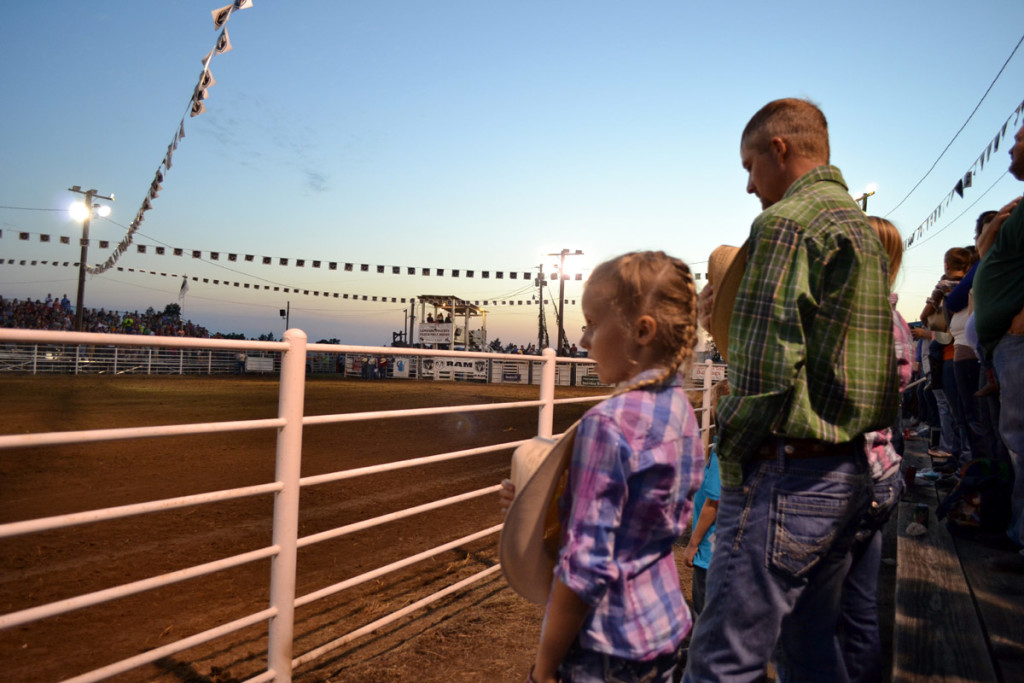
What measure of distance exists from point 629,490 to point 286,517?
1548 mm

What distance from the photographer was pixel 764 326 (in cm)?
124

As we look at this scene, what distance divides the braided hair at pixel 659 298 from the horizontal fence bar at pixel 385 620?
1733 mm

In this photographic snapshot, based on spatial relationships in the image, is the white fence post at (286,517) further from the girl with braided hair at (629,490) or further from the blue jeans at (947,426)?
the blue jeans at (947,426)

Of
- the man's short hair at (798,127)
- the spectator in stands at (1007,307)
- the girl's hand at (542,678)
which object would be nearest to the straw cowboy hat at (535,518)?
the girl's hand at (542,678)

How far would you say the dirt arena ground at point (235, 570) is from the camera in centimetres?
262

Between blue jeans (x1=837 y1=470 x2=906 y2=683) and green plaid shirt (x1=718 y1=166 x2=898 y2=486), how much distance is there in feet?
0.98

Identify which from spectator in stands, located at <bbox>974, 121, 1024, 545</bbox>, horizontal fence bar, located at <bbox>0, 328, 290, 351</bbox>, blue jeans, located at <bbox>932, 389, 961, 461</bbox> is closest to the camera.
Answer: horizontal fence bar, located at <bbox>0, 328, 290, 351</bbox>

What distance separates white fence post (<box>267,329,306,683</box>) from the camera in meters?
2.22

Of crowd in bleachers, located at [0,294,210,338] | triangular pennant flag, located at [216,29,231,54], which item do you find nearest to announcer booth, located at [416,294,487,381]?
crowd in bleachers, located at [0,294,210,338]

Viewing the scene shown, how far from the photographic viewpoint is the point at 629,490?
110cm

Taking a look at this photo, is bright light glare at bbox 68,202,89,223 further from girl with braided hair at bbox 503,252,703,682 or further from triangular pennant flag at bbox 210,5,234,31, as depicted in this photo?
girl with braided hair at bbox 503,252,703,682

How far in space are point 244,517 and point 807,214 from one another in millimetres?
4606

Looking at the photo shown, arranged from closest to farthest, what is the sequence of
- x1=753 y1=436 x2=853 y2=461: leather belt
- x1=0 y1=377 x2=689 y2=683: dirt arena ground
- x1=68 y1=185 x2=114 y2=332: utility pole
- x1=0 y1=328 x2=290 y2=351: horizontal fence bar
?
x1=753 y1=436 x2=853 y2=461: leather belt → x1=0 y1=328 x2=290 y2=351: horizontal fence bar → x1=0 y1=377 x2=689 y2=683: dirt arena ground → x1=68 y1=185 x2=114 y2=332: utility pole

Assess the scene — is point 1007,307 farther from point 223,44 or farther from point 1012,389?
point 223,44
